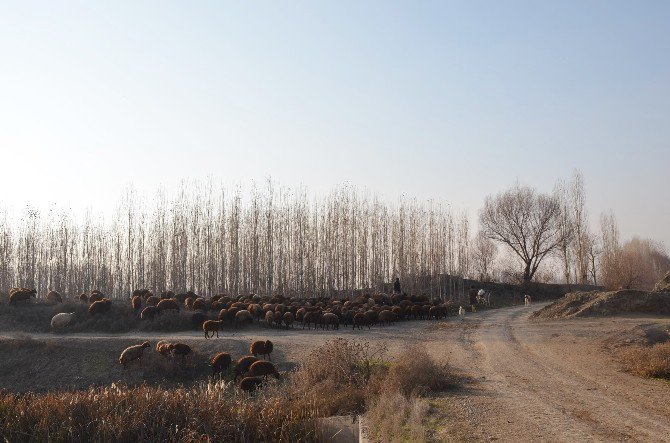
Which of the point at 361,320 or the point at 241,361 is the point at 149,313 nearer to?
the point at 361,320

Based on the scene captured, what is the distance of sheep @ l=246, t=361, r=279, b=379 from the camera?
19562 millimetres

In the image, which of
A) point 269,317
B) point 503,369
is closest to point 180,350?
point 269,317

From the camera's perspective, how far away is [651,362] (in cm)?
1611

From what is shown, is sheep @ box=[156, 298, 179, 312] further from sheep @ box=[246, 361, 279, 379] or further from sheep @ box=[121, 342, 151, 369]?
sheep @ box=[246, 361, 279, 379]

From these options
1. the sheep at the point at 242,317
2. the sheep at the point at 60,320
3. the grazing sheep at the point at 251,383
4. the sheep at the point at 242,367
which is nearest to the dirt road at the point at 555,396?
the grazing sheep at the point at 251,383

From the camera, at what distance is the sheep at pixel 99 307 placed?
36.9m

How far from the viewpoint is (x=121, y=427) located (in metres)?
11.8

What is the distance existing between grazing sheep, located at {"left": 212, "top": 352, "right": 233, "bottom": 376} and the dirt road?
846 centimetres

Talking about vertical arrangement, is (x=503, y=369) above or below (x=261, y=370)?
above

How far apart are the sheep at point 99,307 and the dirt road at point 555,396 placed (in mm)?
23460

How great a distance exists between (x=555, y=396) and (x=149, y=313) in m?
27.1

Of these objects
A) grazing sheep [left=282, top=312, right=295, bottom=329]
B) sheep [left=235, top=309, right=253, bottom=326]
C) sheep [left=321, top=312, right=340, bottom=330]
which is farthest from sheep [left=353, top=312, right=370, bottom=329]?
sheep [left=235, top=309, right=253, bottom=326]

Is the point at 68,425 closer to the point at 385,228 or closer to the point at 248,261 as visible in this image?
the point at 248,261

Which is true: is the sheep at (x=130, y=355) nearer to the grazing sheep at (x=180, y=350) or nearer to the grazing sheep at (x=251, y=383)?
the grazing sheep at (x=180, y=350)
